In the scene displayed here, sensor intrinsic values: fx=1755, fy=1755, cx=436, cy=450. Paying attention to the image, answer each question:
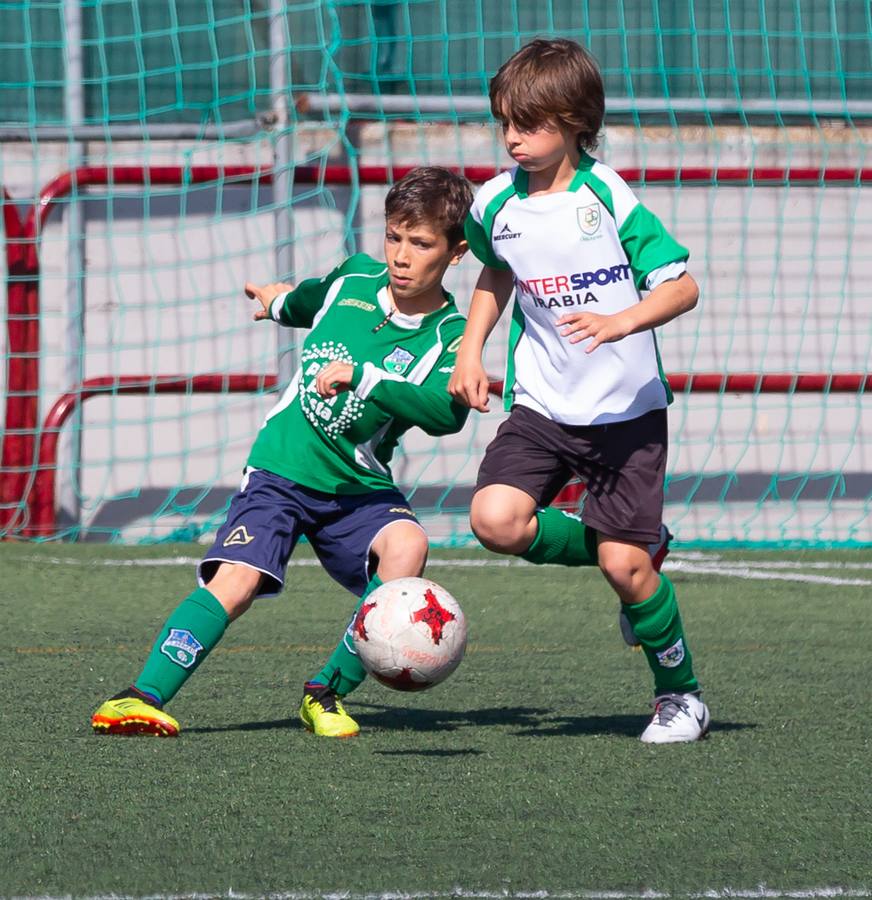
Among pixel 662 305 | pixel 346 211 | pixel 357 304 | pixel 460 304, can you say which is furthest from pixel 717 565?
pixel 662 305

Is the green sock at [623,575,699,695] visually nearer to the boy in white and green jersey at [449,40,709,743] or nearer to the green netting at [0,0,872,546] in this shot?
the boy in white and green jersey at [449,40,709,743]

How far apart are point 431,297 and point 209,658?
131 cm

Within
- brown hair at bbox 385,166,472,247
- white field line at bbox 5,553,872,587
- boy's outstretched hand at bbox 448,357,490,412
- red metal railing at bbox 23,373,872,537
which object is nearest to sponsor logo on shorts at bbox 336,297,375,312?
brown hair at bbox 385,166,472,247

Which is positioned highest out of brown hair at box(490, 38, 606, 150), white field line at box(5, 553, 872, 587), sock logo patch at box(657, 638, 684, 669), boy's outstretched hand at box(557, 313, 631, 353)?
brown hair at box(490, 38, 606, 150)

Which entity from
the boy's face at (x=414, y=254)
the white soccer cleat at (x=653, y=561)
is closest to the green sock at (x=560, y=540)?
the white soccer cleat at (x=653, y=561)

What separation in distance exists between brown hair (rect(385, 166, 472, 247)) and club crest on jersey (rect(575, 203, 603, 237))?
0.38m

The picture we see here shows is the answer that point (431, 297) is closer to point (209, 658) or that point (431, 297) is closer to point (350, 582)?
point (350, 582)

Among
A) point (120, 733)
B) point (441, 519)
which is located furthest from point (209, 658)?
point (441, 519)

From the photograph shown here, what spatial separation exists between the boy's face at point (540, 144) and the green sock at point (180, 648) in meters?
1.15

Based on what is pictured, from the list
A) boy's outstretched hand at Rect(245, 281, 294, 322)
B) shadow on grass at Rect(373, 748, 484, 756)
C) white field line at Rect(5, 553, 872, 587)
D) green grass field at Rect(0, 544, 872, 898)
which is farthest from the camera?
white field line at Rect(5, 553, 872, 587)

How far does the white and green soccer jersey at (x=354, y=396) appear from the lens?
3947 millimetres

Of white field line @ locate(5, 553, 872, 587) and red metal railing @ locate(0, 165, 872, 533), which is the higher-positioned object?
red metal railing @ locate(0, 165, 872, 533)

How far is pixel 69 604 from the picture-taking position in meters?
5.82

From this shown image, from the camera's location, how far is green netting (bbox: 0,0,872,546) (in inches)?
319
